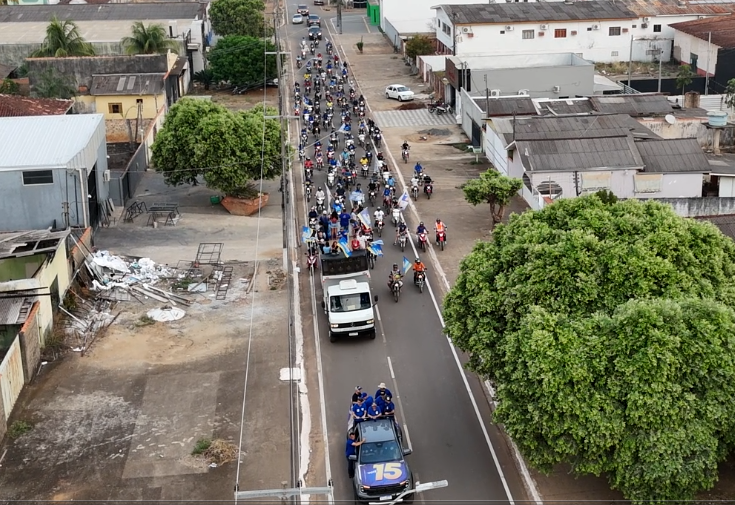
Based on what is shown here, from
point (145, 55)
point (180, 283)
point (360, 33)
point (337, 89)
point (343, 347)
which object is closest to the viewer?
point (343, 347)

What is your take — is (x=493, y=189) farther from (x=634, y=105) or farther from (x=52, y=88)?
(x=52, y=88)

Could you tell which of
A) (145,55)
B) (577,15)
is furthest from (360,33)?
(145,55)

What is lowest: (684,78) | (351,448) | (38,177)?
(351,448)

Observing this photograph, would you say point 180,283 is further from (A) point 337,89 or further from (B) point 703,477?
(A) point 337,89

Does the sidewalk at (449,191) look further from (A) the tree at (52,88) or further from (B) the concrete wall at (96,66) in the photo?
(A) the tree at (52,88)

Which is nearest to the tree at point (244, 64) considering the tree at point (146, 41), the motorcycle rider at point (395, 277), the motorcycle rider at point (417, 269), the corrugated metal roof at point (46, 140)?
the tree at point (146, 41)

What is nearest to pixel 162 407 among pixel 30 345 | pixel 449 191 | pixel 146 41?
pixel 30 345

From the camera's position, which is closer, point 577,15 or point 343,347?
point 343,347
